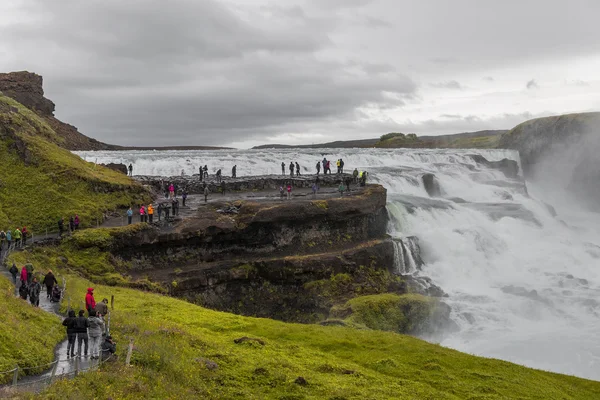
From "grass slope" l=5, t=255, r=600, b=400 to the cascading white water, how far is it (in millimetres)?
7195

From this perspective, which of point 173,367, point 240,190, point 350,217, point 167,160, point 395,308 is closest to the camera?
point 173,367

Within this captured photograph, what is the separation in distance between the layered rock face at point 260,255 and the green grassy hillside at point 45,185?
18.5ft

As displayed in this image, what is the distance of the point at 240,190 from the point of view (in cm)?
4509

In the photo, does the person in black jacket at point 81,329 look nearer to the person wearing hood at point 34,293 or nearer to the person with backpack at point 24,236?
the person wearing hood at point 34,293

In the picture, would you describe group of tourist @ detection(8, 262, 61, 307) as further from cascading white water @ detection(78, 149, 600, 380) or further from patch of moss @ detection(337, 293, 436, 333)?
cascading white water @ detection(78, 149, 600, 380)

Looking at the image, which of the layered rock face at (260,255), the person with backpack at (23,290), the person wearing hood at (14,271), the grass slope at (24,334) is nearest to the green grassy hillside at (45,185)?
the layered rock face at (260,255)

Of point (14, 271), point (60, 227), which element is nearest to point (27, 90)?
point (60, 227)

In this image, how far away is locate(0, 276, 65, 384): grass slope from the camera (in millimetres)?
12475

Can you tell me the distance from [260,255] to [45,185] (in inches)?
585

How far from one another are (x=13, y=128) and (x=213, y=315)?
24713mm

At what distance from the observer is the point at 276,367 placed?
16625 mm

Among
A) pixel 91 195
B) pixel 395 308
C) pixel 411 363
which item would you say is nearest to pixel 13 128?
pixel 91 195

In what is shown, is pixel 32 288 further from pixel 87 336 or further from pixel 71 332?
pixel 87 336

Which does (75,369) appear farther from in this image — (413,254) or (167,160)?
(167,160)
